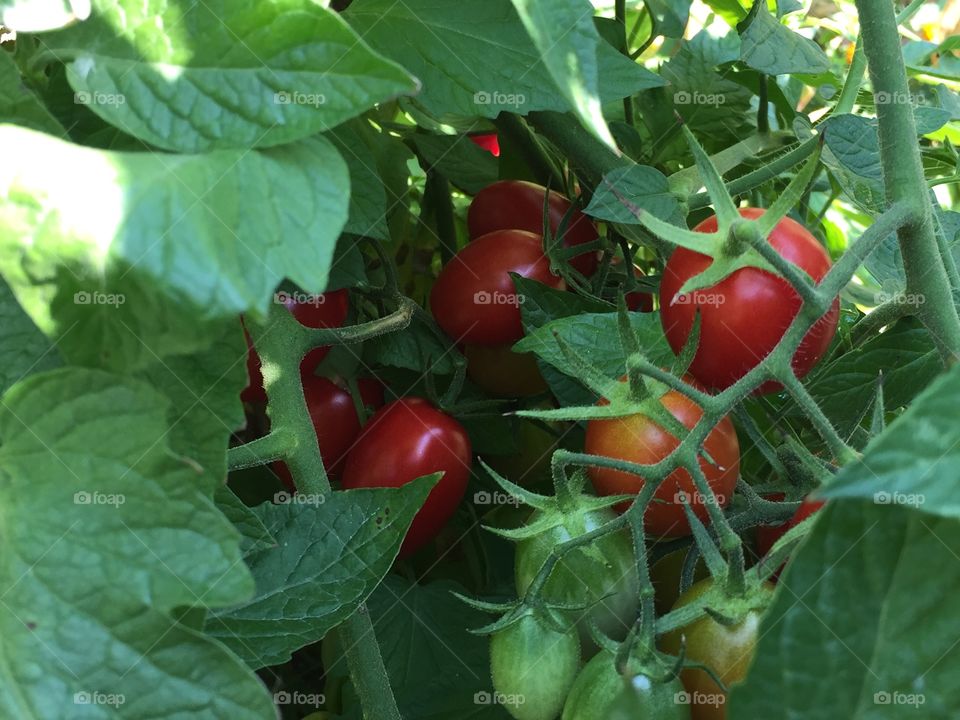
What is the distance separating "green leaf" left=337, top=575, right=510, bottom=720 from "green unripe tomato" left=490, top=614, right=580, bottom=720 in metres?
0.15

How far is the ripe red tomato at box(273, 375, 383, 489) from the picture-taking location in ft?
2.14

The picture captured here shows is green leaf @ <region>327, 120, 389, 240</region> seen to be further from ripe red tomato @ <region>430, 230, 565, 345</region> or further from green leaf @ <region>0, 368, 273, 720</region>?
green leaf @ <region>0, 368, 273, 720</region>

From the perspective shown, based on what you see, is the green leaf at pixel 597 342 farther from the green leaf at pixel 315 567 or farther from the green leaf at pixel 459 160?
the green leaf at pixel 459 160

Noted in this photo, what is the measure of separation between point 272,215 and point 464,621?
416mm

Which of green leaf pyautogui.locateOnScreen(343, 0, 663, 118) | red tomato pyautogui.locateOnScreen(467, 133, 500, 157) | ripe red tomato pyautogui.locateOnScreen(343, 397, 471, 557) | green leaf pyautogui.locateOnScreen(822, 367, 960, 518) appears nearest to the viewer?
green leaf pyautogui.locateOnScreen(822, 367, 960, 518)

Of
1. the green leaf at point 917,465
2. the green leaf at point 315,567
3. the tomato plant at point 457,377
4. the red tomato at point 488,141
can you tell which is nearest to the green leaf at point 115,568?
the tomato plant at point 457,377

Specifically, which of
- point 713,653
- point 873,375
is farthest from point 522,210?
point 713,653

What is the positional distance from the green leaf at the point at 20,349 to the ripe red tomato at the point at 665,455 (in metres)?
0.28

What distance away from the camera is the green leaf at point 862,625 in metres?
0.34

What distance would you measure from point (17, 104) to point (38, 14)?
39 mm

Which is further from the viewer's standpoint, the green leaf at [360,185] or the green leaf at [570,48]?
the green leaf at [360,185]

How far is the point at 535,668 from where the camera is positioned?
450 mm

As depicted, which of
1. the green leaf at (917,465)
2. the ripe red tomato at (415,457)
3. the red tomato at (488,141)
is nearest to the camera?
the green leaf at (917,465)

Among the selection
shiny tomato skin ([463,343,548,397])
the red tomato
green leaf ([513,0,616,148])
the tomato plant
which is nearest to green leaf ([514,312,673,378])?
the tomato plant
